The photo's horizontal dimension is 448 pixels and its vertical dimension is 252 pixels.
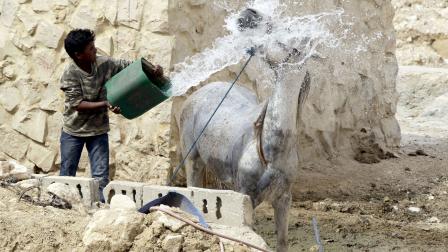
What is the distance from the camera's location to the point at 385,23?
1186 centimetres

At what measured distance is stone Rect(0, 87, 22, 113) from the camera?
29.2 feet

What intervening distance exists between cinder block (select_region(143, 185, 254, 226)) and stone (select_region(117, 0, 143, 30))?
3263 millimetres

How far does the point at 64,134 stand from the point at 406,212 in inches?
156

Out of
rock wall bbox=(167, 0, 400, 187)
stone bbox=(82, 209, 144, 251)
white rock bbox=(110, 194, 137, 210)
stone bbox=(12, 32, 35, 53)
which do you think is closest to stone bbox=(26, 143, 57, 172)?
stone bbox=(12, 32, 35, 53)

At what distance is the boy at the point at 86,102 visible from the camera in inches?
265

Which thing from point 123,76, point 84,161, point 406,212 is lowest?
point 406,212

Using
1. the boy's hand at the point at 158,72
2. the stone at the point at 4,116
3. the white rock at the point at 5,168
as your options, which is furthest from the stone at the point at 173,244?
the stone at the point at 4,116

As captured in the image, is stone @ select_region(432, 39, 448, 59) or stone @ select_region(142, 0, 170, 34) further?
stone @ select_region(432, 39, 448, 59)

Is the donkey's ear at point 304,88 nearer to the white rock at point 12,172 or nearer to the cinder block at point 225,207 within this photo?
the cinder block at point 225,207

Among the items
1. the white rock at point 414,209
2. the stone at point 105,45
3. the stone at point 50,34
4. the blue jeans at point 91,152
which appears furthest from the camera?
the white rock at point 414,209

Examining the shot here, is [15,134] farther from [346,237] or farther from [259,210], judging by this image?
[346,237]

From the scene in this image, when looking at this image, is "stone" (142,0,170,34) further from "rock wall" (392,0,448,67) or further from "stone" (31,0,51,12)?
"rock wall" (392,0,448,67)

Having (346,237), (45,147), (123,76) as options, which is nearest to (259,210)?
(346,237)

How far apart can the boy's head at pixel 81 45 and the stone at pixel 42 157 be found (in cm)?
223
